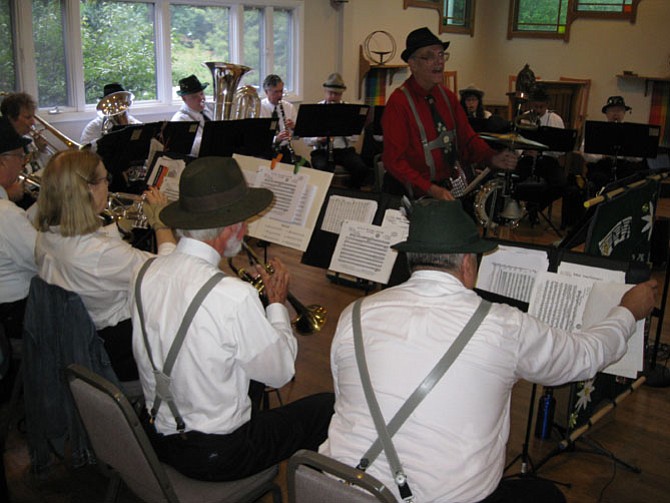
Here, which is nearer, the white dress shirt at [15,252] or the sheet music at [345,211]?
the white dress shirt at [15,252]

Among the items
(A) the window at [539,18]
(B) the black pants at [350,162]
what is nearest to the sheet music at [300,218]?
(B) the black pants at [350,162]

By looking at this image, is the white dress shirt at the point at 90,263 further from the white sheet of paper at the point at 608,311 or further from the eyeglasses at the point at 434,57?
the eyeglasses at the point at 434,57

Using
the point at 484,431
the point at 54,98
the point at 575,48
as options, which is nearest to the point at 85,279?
the point at 484,431

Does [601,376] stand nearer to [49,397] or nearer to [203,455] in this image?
[203,455]

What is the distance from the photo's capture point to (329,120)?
7.45 meters

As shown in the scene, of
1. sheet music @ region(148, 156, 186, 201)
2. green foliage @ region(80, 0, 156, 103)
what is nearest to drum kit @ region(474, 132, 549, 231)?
sheet music @ region(148, 156, 186, 201)

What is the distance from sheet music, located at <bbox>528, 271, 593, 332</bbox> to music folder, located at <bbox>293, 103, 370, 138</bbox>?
4.76 m

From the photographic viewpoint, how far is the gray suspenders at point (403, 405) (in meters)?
1.86

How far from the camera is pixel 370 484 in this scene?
166 centimetres

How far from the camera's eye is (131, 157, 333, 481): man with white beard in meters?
2.18

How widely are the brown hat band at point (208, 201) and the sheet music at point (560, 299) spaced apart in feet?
4.07

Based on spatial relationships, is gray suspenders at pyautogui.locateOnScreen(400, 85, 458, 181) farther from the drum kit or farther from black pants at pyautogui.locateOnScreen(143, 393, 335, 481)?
black pants at pyautogui.locateOnScreen(143, 393, 335, 481)

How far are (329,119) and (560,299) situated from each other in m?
5.06

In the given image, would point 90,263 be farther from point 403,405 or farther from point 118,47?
point 118,47
